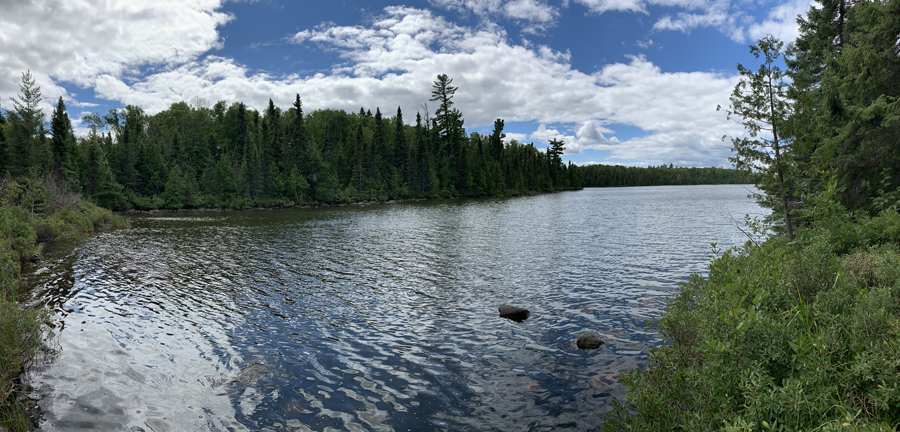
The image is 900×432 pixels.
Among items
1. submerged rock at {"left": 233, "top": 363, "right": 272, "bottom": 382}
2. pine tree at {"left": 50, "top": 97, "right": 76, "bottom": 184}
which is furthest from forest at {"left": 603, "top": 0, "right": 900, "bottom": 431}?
pine tree at {"left": 50, "top": 97, "right": 76, "bottom": 184}

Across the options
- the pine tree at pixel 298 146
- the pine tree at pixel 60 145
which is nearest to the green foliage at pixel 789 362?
the pine tree at pixel 60 145

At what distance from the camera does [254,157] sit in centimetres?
9100

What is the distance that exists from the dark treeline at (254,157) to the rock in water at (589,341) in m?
70.2

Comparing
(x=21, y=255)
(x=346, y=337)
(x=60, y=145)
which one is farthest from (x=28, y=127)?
(x=346, y=337)

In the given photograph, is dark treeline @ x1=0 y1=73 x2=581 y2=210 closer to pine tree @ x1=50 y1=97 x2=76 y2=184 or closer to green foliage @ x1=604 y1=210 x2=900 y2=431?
pine tree @ x1=50 y1=97 x2=76 y2=184

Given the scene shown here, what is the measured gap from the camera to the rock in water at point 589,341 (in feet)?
37.5

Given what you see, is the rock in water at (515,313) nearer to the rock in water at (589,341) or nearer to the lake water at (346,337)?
the lake water at (346,337)

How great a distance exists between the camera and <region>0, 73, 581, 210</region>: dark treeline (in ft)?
227

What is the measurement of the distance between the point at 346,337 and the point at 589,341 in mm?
7106

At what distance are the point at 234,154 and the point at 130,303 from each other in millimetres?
101834

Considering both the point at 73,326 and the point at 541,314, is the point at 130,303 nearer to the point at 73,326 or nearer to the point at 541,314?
the point at 73,326

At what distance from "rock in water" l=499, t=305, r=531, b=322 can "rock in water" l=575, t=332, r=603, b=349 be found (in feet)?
8.17

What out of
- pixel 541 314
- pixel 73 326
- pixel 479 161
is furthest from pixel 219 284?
pixel 479 161

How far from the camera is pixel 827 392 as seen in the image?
4.35 meters
